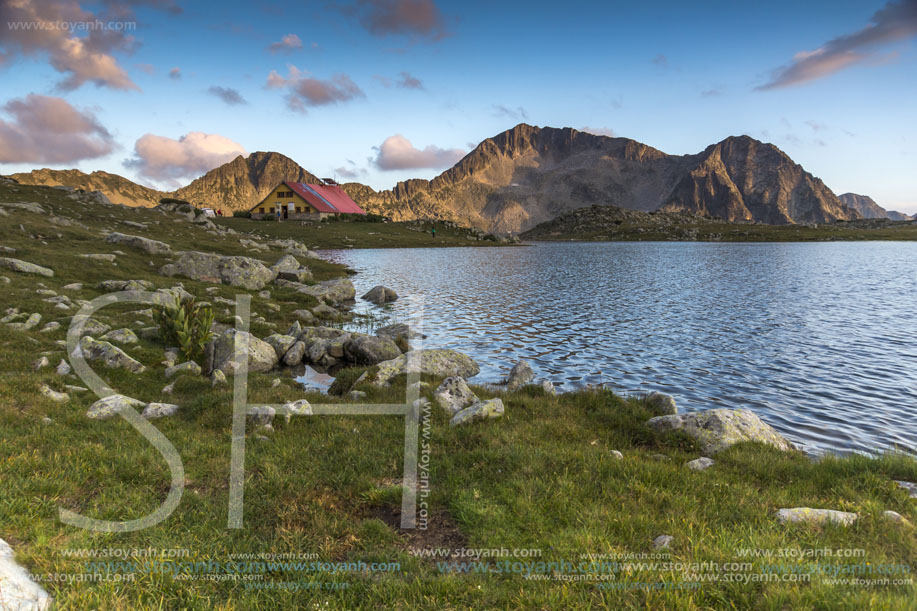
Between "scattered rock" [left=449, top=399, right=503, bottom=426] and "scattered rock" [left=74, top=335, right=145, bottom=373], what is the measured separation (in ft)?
34.7

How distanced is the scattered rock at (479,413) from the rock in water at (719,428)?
398cm

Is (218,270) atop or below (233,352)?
atop

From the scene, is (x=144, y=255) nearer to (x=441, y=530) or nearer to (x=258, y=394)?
(x=258, y=394)

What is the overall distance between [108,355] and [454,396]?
37.1 feet

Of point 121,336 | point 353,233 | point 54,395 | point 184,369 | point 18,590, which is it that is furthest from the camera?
point 353,233

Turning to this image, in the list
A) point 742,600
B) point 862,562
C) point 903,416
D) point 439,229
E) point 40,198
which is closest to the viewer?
point 742,600

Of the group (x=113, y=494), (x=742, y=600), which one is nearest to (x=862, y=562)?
(x=742, y=600)

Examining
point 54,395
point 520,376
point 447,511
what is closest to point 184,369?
point 54,395

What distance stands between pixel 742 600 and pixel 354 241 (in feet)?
320

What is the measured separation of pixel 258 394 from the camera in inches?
482

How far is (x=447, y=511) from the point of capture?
722cm

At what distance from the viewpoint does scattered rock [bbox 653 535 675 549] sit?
5.73 metres

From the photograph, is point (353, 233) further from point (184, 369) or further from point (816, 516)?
point (816, 516)

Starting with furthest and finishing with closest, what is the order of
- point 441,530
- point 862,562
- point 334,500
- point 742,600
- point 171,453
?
point 171,453
point 334,500
point 441,530
point 862,562
point 742,600
